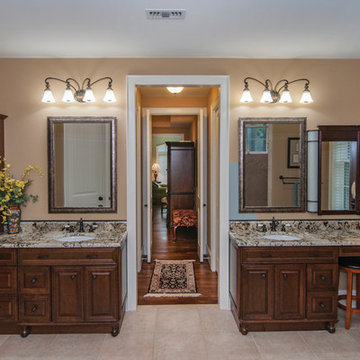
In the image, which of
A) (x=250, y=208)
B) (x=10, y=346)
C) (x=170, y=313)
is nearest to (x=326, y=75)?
(x=250, y=208)

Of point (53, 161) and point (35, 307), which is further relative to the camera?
point (53, 161)

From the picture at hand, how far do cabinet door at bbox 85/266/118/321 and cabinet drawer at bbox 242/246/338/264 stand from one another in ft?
3.73

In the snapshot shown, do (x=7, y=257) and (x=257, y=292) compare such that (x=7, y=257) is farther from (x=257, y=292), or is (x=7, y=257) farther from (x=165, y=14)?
(x=165, y=14)

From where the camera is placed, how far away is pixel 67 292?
111 inches

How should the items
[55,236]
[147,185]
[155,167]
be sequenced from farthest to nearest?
[155,167], [147,185], [55,236]

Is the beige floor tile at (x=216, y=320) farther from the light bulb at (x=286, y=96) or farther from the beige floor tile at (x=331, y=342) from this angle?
the light bulb at (x=286, y=96)

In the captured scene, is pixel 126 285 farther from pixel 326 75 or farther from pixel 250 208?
pixel 326 75

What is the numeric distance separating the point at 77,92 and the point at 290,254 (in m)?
2.42

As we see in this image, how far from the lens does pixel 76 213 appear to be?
3355 mm

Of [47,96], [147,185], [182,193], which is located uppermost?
[47,96]

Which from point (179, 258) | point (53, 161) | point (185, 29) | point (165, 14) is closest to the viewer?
point (165, 14)

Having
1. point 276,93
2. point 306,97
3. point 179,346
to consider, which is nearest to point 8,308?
point 179,346

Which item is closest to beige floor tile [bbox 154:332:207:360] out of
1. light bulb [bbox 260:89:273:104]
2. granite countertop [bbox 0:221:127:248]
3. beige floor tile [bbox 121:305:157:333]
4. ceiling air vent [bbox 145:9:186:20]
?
beige floor tile [bbox 121:305:157:333]

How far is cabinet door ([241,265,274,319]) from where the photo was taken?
2.89 metres
